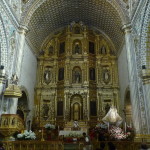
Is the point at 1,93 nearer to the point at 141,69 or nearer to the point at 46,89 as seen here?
the point at 46,89

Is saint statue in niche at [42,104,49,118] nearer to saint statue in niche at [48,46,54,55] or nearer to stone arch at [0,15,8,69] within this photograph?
saint statue in niche at [48,46,54,55]

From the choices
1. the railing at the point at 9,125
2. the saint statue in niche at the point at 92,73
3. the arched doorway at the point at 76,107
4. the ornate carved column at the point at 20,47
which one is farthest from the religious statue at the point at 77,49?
the railing at the point at 9,125

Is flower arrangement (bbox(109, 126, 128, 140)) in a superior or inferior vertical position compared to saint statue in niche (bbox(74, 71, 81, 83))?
inferior

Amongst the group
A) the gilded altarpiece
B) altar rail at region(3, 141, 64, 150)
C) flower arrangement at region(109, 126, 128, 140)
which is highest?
the gilded altarpiece

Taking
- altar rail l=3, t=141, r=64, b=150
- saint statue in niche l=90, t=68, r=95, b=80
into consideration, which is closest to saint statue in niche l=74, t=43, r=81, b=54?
saint statue in niche l=90, t=68, r=95, b=80

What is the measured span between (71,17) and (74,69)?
18.4ft

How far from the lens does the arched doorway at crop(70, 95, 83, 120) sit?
17.9 m

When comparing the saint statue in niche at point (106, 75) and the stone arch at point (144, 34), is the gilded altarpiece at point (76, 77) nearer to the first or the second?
the saint statue in niche at point (106, 75)

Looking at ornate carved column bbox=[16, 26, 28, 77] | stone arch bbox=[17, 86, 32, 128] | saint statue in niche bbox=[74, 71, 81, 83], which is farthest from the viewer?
saint statue in niche bbox=[74, 71, 81, 83]

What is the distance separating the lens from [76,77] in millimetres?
19578

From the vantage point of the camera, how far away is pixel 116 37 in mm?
18812

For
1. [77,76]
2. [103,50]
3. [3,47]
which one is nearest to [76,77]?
[77,76]

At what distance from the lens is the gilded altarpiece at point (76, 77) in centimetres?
1827

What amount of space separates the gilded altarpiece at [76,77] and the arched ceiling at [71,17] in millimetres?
1056
